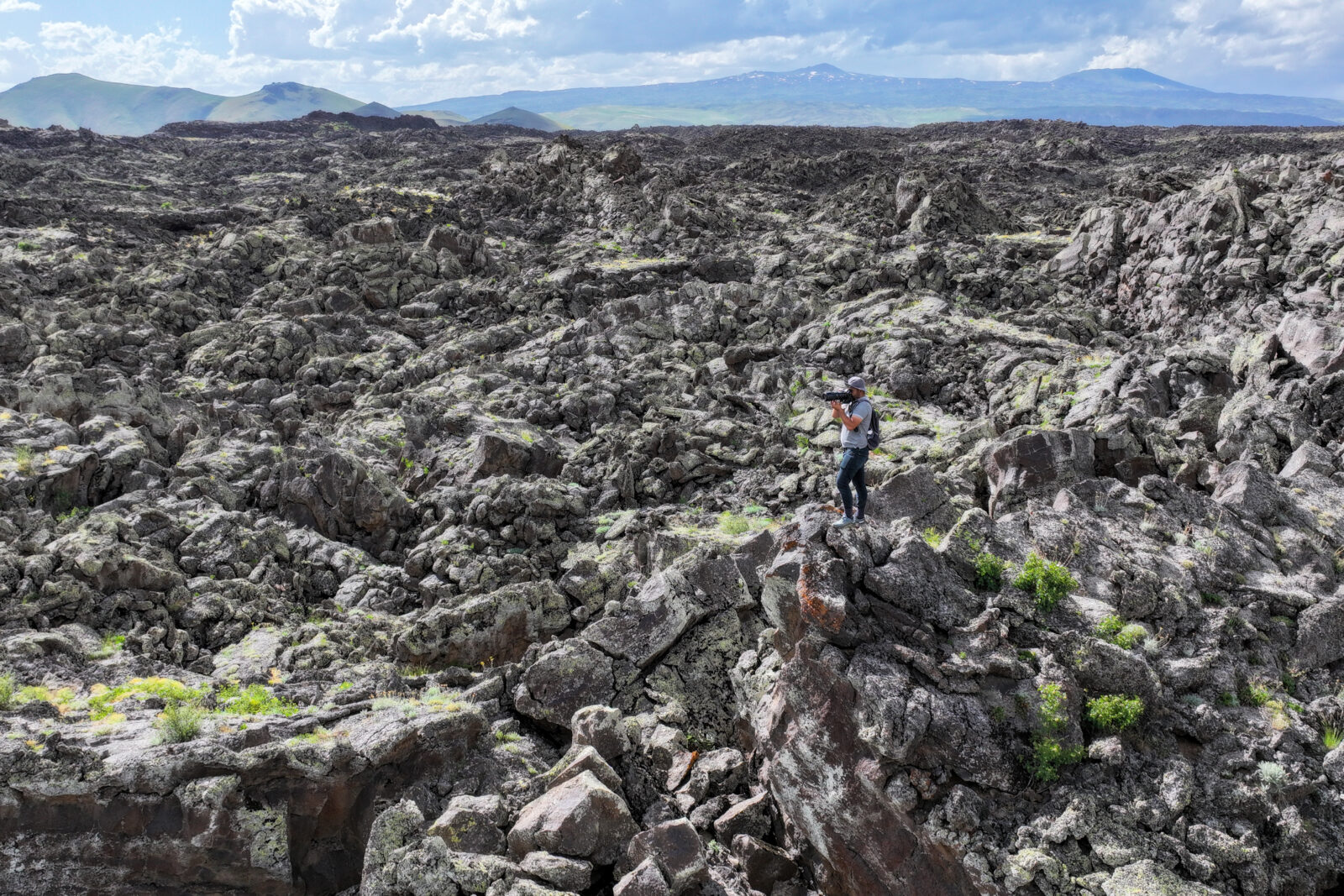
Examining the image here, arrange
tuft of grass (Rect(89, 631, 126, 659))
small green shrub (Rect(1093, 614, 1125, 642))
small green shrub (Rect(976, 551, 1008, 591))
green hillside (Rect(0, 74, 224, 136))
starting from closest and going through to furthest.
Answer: small green shrub (Rect(1093, 614, 1125, 642)), small green shrub (Rect(976, 551, 1008, 591)), tuft of grass (Rect(89, 631, 126, 659)), green hillside (Rect(0, 74, 224, 136))

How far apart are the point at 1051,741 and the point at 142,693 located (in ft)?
39.2

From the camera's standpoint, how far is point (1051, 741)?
7.88 m

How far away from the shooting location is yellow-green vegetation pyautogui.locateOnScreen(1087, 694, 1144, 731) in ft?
26.3

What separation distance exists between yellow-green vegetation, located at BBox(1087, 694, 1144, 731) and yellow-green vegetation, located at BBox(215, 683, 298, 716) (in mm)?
9863

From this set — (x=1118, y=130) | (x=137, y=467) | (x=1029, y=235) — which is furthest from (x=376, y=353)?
(x=1118, y=130)

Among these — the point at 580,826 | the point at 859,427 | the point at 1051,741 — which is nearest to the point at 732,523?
the point at 859,427

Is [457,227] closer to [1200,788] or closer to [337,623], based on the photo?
[337,623]

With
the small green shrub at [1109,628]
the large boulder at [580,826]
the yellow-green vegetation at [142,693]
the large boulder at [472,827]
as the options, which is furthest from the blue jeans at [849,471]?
the yellow-green vegetation at [142,693]

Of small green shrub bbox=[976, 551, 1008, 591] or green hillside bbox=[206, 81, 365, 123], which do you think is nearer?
small green shrub bbox=[976, 551, 1008, 591]

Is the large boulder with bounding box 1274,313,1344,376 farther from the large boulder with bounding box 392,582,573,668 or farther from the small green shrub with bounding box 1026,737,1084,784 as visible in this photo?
the large boulder with bounding box 392,582,573,668

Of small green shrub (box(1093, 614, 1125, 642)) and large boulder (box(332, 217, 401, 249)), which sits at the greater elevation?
large boulder (box(332, 217, 401, 249))

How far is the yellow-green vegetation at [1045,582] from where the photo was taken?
9398 mm

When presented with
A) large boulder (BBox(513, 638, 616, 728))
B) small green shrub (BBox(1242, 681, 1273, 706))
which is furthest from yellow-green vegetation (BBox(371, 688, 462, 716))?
small green shrub (BBox(1242, 681, 1273, 706))

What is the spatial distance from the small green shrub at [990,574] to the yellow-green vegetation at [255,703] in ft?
30.4
